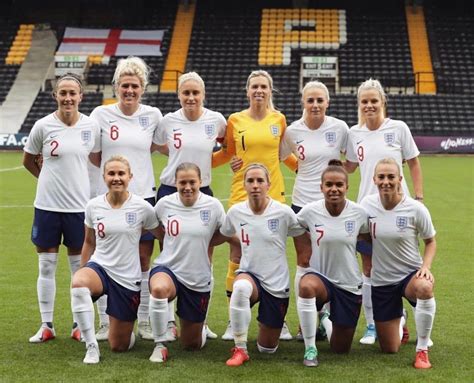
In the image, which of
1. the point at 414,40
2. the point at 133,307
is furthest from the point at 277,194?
the point at 414,40

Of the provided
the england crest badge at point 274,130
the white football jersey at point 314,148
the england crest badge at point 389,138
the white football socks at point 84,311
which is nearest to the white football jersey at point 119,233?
the white football socks at point 84,311

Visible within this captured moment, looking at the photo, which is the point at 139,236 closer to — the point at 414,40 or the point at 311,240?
the point at 311,240

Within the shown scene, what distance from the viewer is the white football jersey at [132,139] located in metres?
5.53

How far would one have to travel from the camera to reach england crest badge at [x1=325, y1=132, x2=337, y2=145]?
222 inches

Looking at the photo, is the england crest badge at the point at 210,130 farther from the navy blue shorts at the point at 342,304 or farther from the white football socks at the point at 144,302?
the navy blue shorts at the point at 342,304

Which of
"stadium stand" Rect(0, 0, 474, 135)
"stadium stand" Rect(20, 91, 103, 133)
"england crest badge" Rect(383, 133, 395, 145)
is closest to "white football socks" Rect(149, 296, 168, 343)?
"england crest badge" Rect(383, 133, 395, 145)

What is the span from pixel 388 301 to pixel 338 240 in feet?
1.81

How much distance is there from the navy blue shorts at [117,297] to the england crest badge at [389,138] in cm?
203

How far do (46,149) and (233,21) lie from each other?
88.2ft

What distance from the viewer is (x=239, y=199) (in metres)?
5.71

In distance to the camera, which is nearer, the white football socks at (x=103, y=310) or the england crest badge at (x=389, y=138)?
the england crest badge at (x=389, y=138)

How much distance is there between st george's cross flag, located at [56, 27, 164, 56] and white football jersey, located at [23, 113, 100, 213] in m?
24.3

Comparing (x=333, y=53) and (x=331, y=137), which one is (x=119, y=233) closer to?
(x=331, y=137)

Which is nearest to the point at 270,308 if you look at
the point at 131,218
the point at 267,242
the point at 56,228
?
the point at 267,242
